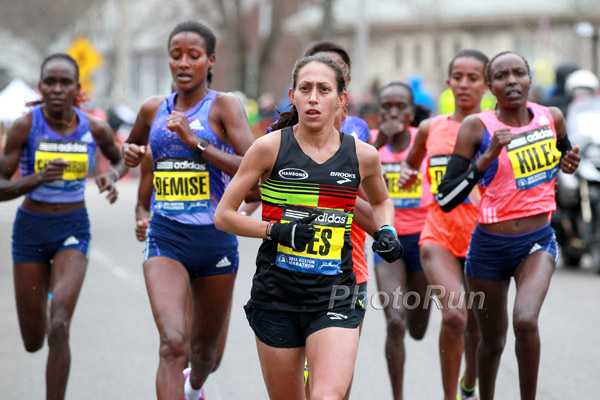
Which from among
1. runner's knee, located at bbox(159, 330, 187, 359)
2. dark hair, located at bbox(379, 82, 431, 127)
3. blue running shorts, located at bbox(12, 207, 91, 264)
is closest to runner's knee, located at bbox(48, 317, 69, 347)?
blue running shorts, located at bbox(12, 207, 91, 264)

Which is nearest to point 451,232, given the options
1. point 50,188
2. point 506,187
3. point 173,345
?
point 506,187

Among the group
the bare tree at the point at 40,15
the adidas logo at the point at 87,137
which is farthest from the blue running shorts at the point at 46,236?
the bare tree at the point at 40,15

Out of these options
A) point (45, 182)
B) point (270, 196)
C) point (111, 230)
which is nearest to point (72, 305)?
point (45, 182)

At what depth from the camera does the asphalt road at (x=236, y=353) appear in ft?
25.8

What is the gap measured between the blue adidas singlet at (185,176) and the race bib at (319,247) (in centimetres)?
138

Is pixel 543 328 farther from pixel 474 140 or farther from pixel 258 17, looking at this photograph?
pixel 258 17

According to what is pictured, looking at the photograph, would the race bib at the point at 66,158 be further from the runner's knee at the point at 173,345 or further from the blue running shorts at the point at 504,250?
the blue running shorts at the point at 504,250

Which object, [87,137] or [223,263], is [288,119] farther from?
[87,137]

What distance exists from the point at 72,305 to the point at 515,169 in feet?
9.57

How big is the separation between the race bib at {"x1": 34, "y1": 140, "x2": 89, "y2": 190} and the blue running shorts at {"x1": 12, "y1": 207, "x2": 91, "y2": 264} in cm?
22

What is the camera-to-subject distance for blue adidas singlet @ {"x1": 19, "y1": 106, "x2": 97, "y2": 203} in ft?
24.0

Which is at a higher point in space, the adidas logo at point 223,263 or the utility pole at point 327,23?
the utility pole at point 327,23

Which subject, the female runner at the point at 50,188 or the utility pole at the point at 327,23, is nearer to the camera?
the female runner at the point at 50,188
